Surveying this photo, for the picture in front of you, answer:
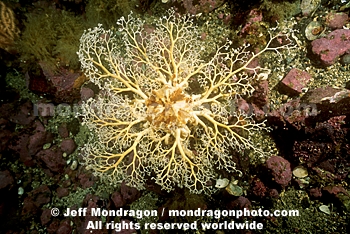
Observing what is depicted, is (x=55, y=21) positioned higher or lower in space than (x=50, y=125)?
higher

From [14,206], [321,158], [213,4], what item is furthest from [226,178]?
[14,206]

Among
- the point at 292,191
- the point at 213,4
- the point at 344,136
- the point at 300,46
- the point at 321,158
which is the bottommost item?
the point at 292,191

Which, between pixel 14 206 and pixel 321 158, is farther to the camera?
pixel 14 206

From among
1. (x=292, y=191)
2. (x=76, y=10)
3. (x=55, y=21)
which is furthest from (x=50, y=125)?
(x=292, y=191)

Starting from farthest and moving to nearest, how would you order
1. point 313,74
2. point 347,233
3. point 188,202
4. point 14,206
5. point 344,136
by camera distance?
point 14,206 < point 188,202 < point 313,74 < point 347,233 < point 344,136

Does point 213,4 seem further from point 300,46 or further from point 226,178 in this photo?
point 226,178

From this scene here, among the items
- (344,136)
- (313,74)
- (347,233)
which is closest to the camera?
(344,136)

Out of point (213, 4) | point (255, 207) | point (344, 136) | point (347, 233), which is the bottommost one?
point (347, 233)

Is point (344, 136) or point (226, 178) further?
point (226, 178)

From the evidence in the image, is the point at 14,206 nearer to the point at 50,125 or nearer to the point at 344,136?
the point at 50,125
